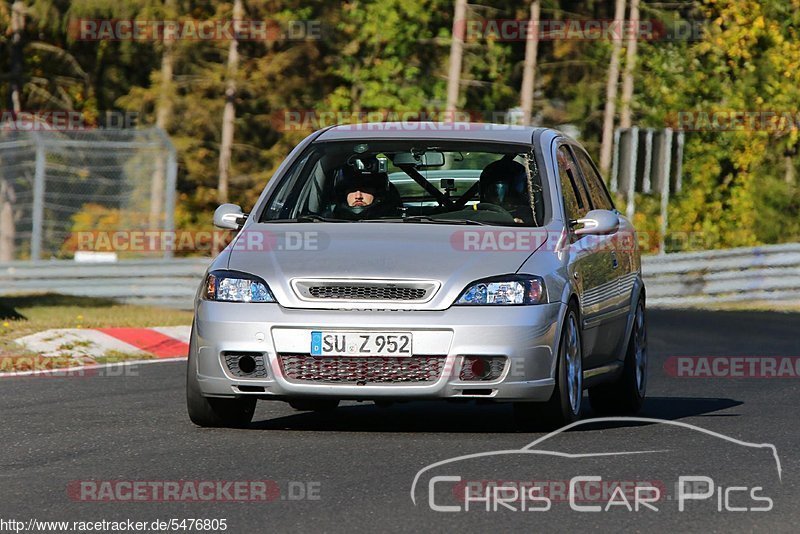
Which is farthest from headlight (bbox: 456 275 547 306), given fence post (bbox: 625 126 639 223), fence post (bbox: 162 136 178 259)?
fence post (bbox: 625 126 639 223)

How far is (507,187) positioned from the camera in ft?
34.4

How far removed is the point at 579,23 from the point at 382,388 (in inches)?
1925

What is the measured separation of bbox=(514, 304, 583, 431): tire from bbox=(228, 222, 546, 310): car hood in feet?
1.58

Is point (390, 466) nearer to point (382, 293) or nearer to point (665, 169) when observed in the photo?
point (382, 293)

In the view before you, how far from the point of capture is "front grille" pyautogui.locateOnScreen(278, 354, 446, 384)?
9320 mm

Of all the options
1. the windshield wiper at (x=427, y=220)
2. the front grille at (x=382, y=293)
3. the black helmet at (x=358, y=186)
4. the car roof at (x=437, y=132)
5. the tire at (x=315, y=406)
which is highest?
the car roof at (x=437, y=132)

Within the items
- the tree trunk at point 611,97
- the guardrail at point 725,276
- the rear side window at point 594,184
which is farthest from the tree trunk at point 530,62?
the rear side window at point 594,184

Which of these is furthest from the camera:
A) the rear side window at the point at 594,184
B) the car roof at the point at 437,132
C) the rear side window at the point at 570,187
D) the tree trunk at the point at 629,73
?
the tree trunk at the point at 629,73

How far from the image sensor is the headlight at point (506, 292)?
30.8 ft

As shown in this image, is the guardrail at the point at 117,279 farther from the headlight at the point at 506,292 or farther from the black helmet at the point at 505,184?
the headlight at the point at 506,292

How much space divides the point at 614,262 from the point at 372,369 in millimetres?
2460

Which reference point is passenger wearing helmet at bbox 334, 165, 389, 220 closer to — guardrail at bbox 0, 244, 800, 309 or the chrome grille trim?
the chrome grille trim

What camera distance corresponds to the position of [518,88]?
6253 centimetres

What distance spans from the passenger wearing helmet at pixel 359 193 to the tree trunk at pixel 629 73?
39.1 m
